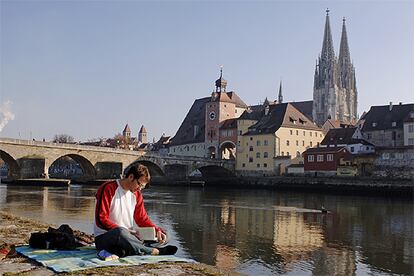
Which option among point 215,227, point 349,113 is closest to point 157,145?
point 349,113

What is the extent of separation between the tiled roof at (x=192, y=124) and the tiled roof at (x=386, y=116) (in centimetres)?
3314

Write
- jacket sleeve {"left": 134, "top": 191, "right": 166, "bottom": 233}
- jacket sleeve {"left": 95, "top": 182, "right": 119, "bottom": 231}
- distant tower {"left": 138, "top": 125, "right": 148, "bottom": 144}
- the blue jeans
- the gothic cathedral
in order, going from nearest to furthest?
the blue jeans
jacket sleeve {"left": 95, "top": 182, "right": 119, "bottom": 231}
jacket sleeve {"left": 134, "top": 191, "right": 166, "bottom": 233}
the gothic cathedral
distant tower {"left": 138, "top": 125, "right": 148, "bottom": 144}

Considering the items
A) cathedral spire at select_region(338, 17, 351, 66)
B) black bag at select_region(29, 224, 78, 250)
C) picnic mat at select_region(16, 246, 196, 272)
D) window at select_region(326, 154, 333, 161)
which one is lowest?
picnic mat at select_region(16, 246, 196, 272)

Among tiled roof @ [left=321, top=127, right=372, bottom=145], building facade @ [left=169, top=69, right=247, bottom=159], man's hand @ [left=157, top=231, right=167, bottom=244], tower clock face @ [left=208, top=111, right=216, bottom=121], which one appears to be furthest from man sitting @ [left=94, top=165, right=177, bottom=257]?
tower clock face @ [left=208, top=111, right=216, bottom=121]

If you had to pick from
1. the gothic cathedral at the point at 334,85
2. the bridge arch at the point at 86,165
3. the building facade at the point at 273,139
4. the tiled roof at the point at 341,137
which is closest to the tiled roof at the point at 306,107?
the gothic cathedral at the point at 334,85

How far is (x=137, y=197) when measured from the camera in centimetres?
792

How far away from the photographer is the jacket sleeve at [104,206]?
741 centimetres

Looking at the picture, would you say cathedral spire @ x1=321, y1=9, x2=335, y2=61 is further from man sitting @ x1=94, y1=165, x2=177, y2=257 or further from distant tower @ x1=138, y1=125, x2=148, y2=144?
man sitting @ x1=94, y1=165, x2=177, y2=257

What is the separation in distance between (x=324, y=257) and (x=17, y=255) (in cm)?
1112

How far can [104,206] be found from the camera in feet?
24.5

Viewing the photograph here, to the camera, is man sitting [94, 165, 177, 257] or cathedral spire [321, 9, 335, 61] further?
cathedral spire [321, 9, 335, 61]

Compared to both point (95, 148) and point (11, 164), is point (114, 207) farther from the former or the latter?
point (95, 148)

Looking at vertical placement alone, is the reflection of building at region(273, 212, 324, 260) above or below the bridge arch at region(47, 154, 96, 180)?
below

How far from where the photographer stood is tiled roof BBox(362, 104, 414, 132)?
74.1 meters
